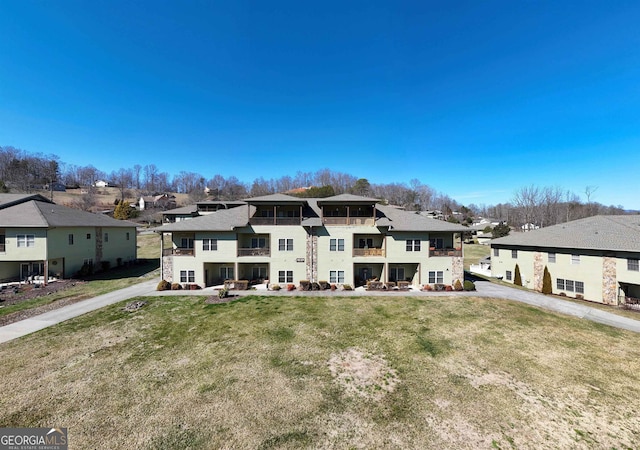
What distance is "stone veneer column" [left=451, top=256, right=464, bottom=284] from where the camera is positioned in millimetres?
23108

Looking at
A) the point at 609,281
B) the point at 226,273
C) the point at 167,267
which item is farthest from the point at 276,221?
the point at 609,281

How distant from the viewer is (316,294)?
2122cm

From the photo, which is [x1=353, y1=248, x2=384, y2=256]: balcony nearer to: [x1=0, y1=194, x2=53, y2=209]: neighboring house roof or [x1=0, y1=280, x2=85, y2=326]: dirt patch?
[x1=0, y1=280, x2=85, y2=326]: dirt patch

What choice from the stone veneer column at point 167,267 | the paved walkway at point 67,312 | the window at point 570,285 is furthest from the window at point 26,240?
the window at point 570,285

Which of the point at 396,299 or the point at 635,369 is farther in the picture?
the point at 396,299

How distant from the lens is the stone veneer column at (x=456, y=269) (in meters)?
23.1

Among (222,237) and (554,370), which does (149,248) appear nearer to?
(222,237)

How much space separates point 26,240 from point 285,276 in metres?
25.8

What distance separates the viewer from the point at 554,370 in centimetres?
1095

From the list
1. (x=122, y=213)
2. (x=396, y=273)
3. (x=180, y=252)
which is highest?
(x=122, y=213)

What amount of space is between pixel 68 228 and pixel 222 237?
Result: 17970 millimetres

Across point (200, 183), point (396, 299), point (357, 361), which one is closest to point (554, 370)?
point (357, 361)

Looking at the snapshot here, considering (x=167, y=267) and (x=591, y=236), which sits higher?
(x=591, y=236)

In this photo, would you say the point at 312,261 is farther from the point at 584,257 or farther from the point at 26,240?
the point at 26,240
